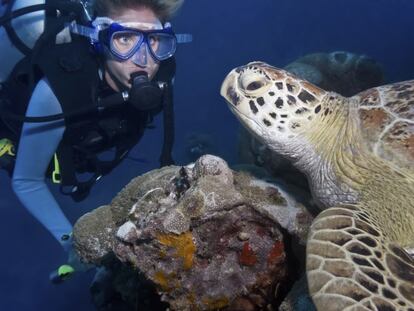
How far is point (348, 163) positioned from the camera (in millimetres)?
1977

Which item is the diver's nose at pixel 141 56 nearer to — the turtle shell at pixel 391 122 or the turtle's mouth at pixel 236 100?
the turtle's mouth at pixel 236 100

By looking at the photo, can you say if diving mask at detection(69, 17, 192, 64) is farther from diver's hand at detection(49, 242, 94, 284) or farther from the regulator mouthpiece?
diver's hand at detection(49, 242, 94, 284)

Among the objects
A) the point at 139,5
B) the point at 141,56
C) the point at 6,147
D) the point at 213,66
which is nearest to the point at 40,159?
the point at 6,147

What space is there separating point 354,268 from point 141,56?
2.26 metres

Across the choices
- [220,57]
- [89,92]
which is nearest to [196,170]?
[89,92]

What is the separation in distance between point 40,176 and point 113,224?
972 millimetres

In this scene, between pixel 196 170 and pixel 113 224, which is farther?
pixel 113 224

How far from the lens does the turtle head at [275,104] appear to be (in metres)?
2.03

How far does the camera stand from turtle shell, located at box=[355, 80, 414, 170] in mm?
1821

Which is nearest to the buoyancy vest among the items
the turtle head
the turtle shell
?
the turtle head

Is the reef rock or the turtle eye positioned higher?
the turtle eye

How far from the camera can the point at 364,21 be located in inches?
1129

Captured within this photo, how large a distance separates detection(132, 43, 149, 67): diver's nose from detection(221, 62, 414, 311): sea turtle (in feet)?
3.66

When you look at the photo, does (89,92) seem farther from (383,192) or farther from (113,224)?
(383,192)
